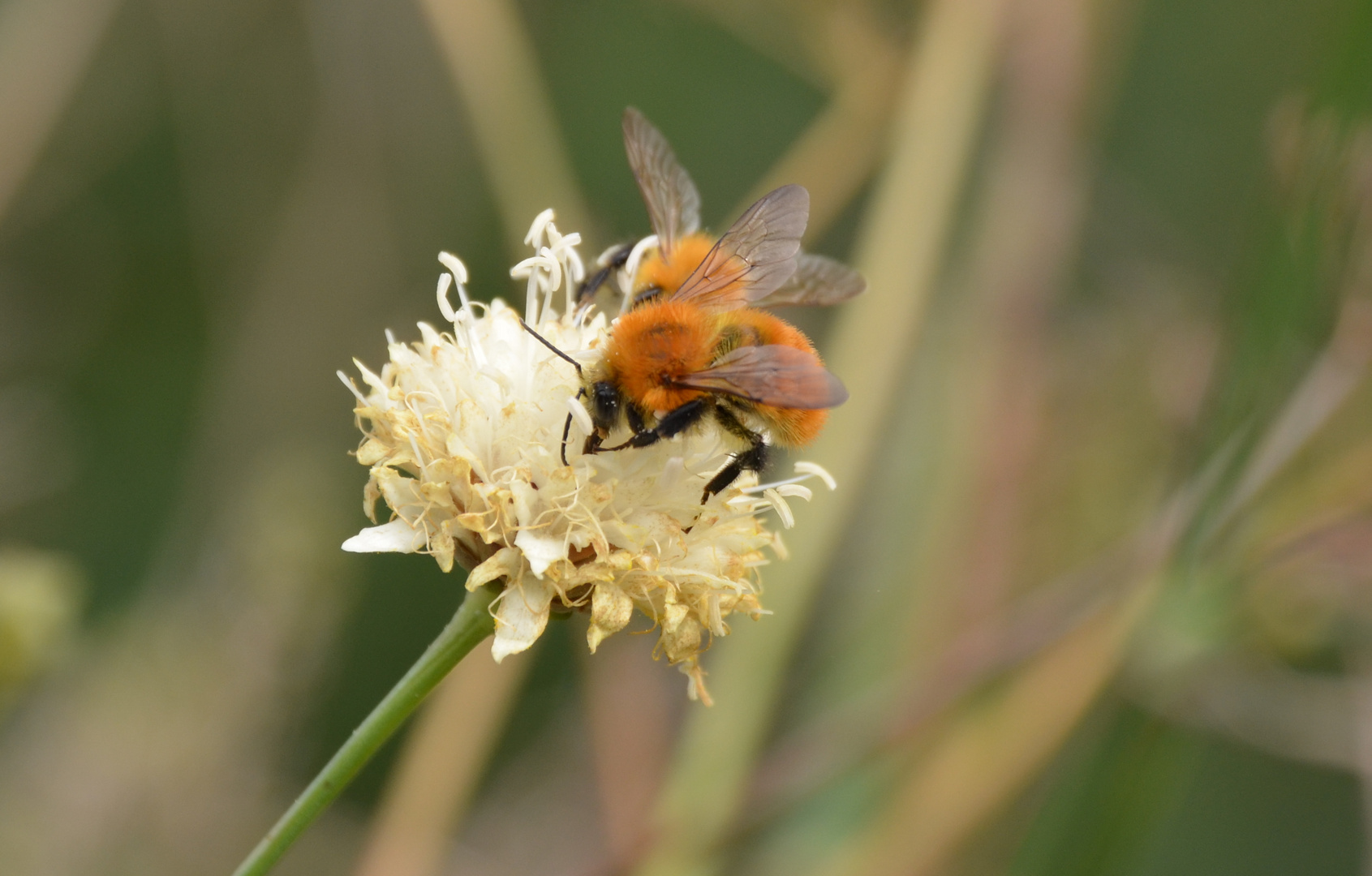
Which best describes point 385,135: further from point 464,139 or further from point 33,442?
point 33,442

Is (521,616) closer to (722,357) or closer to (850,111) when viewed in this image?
(722,357)

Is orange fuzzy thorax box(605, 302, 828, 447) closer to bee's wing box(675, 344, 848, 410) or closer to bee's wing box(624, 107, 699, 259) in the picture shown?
bee's wing box(675, 344, 848, 410)

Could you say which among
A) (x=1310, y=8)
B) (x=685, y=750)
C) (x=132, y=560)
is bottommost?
(x=132, y=560)

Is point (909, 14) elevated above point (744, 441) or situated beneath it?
elevated above

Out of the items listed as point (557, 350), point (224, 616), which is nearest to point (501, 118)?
point (224, 616)

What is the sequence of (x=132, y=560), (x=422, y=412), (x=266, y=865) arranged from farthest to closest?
1. (x=132, y=560)
2. (x=422, y=412)
3. (x=266, y=865)

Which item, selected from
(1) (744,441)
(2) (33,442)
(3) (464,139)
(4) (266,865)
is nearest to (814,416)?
(1) (744,441)
